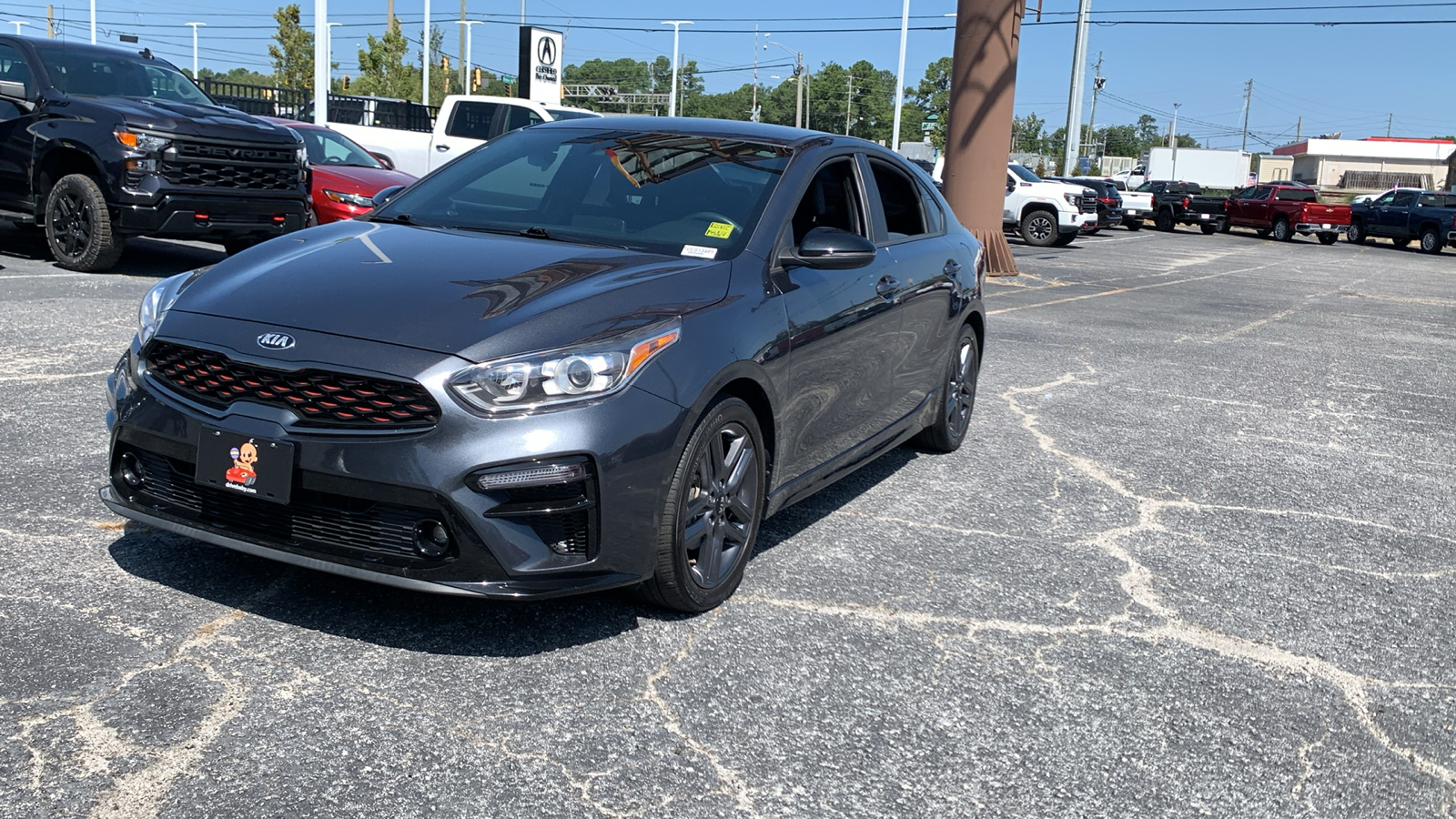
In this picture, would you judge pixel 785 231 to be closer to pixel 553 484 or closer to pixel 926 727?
pixel 553 484

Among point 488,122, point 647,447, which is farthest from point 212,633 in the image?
point 488,122

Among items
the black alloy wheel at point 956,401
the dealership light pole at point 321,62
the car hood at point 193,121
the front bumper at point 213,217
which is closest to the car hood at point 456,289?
the black alloy wheel at point 956,401

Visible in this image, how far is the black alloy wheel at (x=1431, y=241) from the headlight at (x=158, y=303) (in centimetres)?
3858

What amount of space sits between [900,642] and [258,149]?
30.9ft

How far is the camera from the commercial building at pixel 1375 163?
354 ft

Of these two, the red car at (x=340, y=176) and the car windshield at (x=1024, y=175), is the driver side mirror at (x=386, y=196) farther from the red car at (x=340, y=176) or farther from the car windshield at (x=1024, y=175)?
the car windshield at (x=1024, y=175)

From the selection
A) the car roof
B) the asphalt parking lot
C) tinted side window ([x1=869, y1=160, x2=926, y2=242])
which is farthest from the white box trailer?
the car roof

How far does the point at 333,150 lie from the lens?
50.7ft

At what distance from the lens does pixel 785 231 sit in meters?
4.67

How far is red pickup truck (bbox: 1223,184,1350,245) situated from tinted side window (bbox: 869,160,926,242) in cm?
3647

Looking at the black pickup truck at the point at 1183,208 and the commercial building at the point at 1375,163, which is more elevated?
the commercial building at the point at 1375,163

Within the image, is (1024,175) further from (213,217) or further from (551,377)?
(551,377)

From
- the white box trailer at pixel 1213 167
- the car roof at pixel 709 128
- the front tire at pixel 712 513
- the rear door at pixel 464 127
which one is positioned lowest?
the front tire at pixel 712 513

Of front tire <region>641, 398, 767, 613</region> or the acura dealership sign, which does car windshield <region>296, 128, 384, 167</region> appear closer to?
the acura dealership sign
